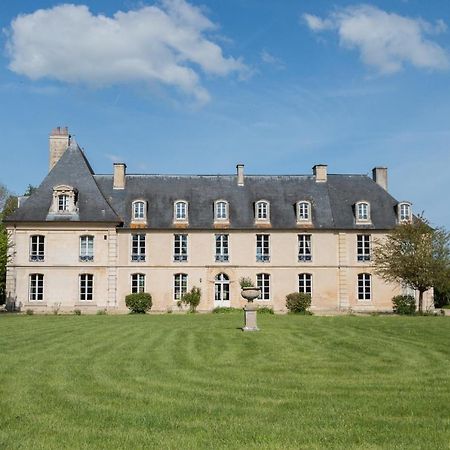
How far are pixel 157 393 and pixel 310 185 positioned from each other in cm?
3123

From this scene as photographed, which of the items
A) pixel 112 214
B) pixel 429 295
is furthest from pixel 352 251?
pixel 112 214

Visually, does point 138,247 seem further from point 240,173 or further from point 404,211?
point 404,211

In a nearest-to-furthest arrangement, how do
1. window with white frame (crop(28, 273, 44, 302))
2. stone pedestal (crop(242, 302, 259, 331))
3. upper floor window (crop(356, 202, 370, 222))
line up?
stone pedestal (crop(242, 302, 259, 331))
window with white frame (crop(28, 273, 44, 302))
upper floor window (crop(356, 202, 370, 222))

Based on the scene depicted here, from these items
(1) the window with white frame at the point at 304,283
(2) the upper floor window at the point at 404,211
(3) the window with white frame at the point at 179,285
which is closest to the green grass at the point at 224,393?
(3) the window with white frame at the point at 179,285

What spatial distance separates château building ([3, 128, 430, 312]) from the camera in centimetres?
3553

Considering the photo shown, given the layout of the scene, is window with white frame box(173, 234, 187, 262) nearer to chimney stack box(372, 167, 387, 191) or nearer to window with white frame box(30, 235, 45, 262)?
window with white frame box(30, 235, 45, 262)

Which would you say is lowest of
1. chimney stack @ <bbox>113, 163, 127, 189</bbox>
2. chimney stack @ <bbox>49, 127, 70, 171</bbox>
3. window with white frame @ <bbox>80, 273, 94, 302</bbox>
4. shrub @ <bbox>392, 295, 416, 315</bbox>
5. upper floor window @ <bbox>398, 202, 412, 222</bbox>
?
shrub @ <bbox>392, 295, 416, 315</bbox>

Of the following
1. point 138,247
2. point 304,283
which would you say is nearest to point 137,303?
point 138,247

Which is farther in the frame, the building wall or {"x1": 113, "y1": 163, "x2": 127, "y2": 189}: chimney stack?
{"x1": 113, "y1": 163, "x2": 127, "y2": 189}: chimney stack

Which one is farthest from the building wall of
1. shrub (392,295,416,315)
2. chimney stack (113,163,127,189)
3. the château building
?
chimney stack (113,163,127,189)

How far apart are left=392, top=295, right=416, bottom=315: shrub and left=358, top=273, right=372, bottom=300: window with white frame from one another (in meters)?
1.60

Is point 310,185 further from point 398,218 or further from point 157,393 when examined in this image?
point 157,393

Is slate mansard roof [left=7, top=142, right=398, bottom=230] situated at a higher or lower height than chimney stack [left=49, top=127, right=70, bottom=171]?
lower

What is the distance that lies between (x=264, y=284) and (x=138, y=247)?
7.63 metres
